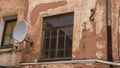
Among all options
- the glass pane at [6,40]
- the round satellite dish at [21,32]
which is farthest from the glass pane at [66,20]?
the glass pane at [6,40]

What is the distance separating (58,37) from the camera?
32.8 ft

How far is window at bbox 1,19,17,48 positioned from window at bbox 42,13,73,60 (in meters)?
2.27

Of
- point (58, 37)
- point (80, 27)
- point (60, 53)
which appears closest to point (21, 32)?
point (58, 37)

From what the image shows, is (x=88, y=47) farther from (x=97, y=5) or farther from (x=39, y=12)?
(x=39, y=12)

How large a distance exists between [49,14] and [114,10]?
2844 mm

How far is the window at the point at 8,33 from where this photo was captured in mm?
11789

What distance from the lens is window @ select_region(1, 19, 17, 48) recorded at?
1179 centimetres

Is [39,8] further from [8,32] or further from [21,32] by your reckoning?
[8,32]

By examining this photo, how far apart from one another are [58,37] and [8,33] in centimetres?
324

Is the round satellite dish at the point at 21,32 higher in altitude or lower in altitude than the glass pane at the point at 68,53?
higher

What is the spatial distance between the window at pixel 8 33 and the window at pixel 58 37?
2267mm

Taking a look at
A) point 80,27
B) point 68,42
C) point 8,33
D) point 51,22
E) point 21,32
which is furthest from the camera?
point 8,33

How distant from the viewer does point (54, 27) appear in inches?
403

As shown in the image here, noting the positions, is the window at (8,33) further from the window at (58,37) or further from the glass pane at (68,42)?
the glass pane at (68,42)
